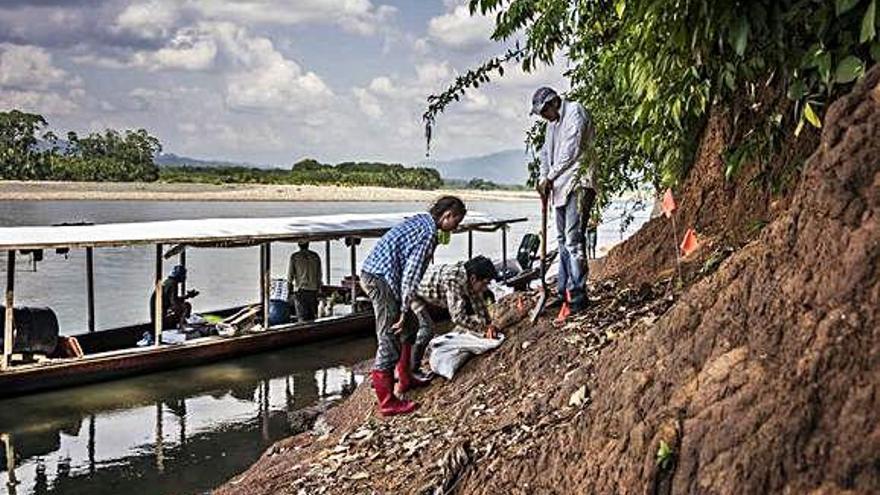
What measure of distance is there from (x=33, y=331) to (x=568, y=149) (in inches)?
359

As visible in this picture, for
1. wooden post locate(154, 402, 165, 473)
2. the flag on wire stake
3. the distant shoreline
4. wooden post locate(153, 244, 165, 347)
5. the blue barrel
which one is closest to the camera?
the flag on wire stake

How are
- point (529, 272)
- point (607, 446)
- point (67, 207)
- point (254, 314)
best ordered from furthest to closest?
point (67, 207)
point (529, 272)
point (254, 314)
point (607, 446)

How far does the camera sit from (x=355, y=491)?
5551 mm

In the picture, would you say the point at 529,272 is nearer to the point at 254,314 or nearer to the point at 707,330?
the point at 254,314

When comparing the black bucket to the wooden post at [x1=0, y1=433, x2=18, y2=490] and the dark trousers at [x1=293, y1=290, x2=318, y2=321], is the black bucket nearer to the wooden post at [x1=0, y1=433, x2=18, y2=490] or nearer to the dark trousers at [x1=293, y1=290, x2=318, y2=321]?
the wooden post at [x1=0, y1=433, x2=18, y2=490]

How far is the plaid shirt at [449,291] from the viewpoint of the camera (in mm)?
7508

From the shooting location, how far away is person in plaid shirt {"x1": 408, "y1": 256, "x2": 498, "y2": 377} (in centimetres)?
752

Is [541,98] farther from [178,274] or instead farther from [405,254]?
[178,274]

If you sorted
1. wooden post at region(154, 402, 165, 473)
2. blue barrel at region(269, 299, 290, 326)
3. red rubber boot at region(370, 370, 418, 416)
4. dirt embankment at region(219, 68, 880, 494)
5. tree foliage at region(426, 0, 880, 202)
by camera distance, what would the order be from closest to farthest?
dirt embankment at region(219, 68, 880, 494) < tree foliage at region(426, 0, 880, 202) < red rubber boot at region(370, 370, 418, 416) < wooden post at region(154, 402, 165, 473) < blue barrel at region(269, 299, 290, 326)

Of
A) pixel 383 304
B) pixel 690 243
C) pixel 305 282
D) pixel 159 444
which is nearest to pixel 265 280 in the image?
pixel 305 282

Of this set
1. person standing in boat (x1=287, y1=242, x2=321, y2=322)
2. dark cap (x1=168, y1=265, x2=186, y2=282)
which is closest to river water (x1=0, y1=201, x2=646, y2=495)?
person standing in boat (x1=287, y1=242, x2=321, y2=322)

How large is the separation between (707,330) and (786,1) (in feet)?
4.58

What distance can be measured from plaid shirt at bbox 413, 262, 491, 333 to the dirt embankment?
2.40m

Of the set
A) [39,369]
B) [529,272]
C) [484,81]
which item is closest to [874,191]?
[484,81]
